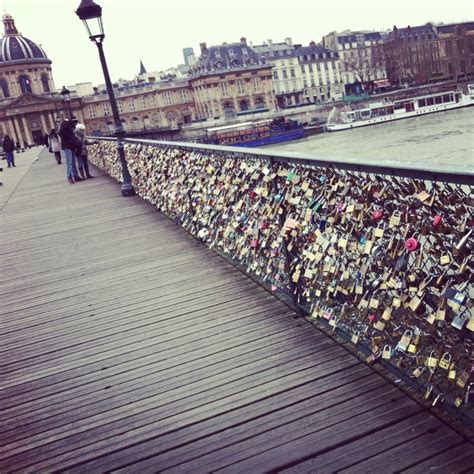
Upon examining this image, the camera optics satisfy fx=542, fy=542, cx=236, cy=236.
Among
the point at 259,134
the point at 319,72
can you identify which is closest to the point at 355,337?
the point at 259,134

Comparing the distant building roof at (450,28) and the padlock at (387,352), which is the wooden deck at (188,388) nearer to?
the padlock at (387,352)

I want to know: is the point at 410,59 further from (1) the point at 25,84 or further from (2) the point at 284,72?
(1) the point at 25,84

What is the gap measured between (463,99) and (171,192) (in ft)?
239

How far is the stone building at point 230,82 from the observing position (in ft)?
332

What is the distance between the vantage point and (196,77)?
102m

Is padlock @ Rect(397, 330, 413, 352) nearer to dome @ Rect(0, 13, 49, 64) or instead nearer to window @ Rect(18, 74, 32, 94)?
window @ Rect(18, 74, 32, 94)

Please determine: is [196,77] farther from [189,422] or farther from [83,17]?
[189,422]

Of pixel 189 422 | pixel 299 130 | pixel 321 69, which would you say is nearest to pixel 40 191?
pixel 189 422

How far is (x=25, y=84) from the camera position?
100562mm

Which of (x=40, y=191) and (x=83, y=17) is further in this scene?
(x=40, y=191)

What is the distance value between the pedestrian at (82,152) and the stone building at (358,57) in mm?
99435

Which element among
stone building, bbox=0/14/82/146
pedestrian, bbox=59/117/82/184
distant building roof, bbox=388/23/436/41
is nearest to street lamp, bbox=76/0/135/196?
pedestrian, bbox=59/117/82/184

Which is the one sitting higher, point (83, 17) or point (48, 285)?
point (83, 17)

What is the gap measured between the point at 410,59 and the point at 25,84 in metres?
74.4
